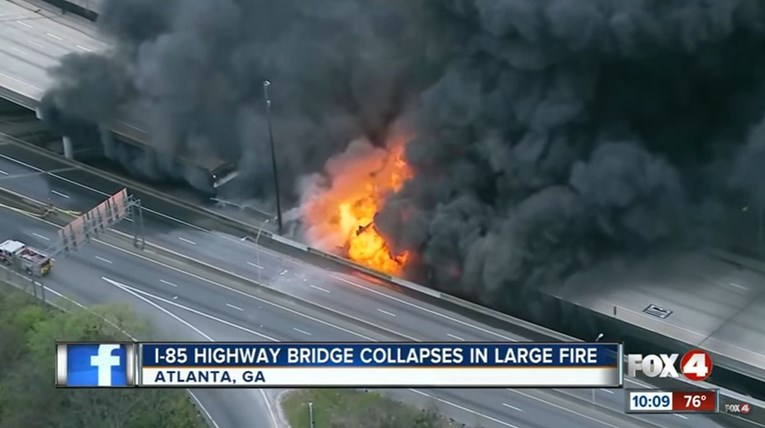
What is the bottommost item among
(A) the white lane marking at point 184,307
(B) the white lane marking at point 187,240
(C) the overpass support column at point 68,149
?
(A) the white lane marking at point 184,307

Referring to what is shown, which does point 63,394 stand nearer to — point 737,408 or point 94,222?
point 94,222

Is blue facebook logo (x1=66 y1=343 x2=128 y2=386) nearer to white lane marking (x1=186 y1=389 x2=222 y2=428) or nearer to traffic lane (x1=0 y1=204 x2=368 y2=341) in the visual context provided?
white lane marking (x1=186 y1=389 x2=222 y2=428)

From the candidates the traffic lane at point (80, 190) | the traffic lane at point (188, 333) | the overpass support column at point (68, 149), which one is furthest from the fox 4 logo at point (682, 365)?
the overpass support column at point (68, 149)

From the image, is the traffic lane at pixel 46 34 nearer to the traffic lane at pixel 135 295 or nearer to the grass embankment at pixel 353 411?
the traffic lane at pixel 135 295

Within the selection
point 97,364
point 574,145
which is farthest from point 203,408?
point 574,145

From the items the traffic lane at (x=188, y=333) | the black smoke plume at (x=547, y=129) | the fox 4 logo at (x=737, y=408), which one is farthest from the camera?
the black smoke plume at (x=547, y=129)

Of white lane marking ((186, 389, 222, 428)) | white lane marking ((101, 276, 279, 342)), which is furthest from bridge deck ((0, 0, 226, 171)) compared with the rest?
white lane marking ((186, 389, 222, 428))
